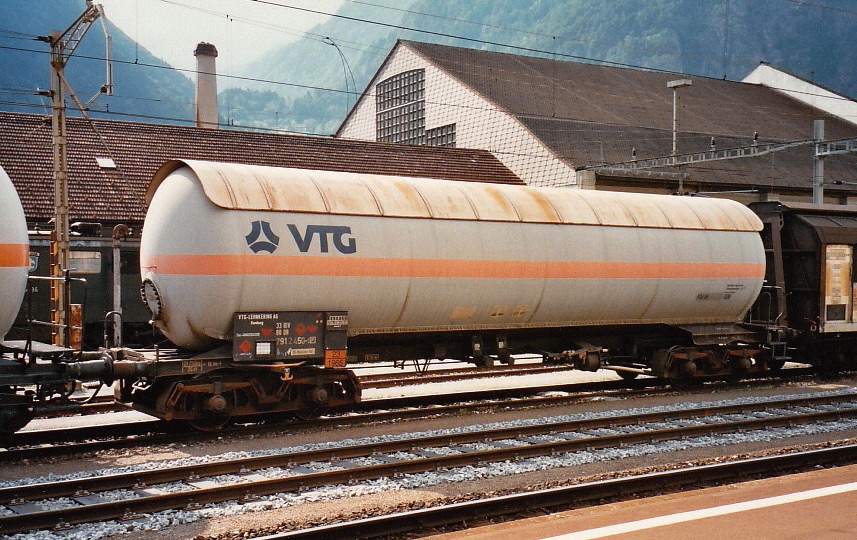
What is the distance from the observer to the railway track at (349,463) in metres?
8.27

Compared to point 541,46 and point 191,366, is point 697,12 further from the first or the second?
point 191,366

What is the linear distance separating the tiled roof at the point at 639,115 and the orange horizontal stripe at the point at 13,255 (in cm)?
Result: 2492

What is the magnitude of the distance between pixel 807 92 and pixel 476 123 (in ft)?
95.3

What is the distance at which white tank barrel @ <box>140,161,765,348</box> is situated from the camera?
11586mm

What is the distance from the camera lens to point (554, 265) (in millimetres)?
14320

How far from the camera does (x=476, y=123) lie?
126 feet

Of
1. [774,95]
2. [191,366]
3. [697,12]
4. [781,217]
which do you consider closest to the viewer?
[191,366]

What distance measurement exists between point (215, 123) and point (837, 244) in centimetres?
2669

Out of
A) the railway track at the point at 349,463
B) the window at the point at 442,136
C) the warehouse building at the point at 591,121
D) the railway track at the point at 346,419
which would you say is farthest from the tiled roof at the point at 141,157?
the railway track at the point at 349,463

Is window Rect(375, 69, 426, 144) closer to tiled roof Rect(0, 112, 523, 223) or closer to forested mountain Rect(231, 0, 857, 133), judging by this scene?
tiled roof Rect(0, 112, 523, 223)

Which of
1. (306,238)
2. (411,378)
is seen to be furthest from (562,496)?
(411,378)

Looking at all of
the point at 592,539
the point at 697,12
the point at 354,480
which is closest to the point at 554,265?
the point at 354,480

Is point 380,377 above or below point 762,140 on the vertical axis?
below

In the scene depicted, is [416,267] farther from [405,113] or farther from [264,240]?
[405,113]
